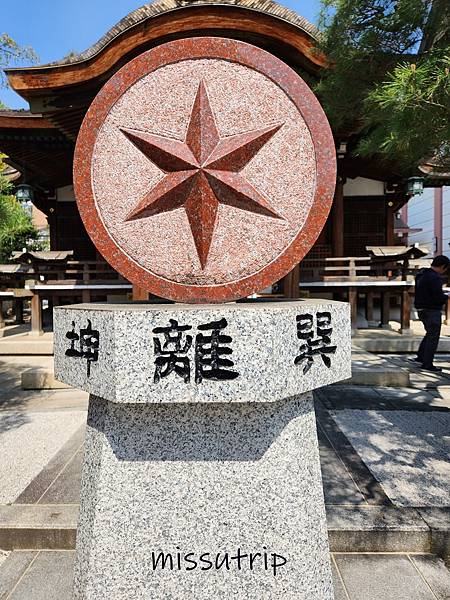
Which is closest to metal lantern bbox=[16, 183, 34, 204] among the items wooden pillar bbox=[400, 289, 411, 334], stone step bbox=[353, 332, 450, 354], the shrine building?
the shrine building

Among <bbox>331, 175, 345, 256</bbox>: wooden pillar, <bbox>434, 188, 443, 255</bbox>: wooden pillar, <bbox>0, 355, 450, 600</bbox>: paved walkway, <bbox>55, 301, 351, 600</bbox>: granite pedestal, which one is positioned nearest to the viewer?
<bbox>55, 301, 351, 600</bbox>: granite pedestal

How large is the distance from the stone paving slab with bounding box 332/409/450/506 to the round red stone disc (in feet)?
7.24

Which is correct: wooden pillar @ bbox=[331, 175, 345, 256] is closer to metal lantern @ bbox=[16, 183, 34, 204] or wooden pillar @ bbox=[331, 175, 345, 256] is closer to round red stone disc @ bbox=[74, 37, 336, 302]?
metal lantern @ bbox=[16, 183, 34, 204]

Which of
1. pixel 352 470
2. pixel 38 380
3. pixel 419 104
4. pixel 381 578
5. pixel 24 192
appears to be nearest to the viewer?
pixel 381 578

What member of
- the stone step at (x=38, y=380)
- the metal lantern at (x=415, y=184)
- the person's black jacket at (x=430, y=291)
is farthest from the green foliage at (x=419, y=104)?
the metal lantern at (x=415, y=184)

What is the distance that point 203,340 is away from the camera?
1711mm

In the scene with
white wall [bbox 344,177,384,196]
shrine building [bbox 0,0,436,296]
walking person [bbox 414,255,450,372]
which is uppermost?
shrine building [bbox 0,0,436,296]

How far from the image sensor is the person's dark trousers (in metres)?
6.58

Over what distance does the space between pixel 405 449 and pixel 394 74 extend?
3959 millimetres

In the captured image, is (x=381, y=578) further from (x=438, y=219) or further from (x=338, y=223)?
(x=438, y=219)

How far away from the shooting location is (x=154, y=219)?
2.15 metres

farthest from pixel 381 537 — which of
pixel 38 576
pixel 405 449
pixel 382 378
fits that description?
pixel 382 378

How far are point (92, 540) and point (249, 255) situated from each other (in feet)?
5.39

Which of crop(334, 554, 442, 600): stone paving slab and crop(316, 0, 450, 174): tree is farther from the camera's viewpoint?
crop(316, 0, 450, 174): tree
